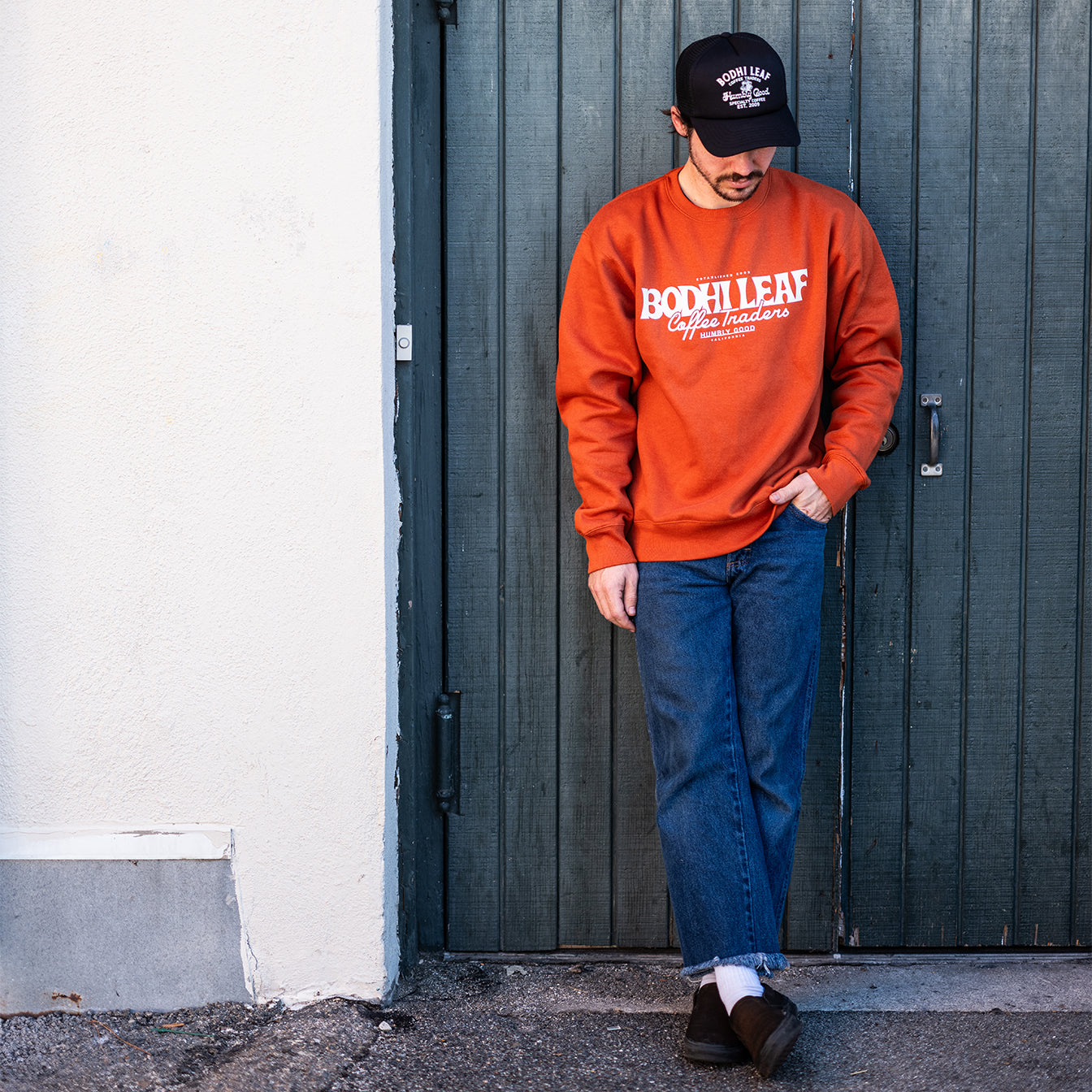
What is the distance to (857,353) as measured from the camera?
212 centimetres

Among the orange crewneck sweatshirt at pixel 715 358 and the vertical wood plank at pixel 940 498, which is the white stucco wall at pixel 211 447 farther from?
the vertical wood plank at pixel 940 498

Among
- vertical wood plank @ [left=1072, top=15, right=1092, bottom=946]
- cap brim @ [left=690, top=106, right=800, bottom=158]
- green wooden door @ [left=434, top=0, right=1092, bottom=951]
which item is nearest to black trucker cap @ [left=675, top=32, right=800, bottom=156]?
cap brim @ [left=690, top=106, right=800, bottom=158]

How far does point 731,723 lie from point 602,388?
69 centimetres

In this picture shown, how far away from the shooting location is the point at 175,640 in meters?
2.16

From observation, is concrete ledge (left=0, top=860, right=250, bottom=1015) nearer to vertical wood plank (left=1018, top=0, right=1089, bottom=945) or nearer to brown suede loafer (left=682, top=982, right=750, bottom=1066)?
brown suede loafer (left=682, top=982, right=750, bottom=1066)

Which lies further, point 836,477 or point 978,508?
point 978,508

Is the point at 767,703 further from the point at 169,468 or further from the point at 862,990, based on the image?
the point at 169,468

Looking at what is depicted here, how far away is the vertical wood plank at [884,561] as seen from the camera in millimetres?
2328

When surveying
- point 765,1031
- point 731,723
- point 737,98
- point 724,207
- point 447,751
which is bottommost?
point 765,1031

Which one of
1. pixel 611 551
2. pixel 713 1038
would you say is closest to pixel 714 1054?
pixel 713 1038

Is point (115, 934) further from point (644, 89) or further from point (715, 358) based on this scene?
point (644, 89)

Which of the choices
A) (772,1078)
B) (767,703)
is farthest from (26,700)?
(772,1078)

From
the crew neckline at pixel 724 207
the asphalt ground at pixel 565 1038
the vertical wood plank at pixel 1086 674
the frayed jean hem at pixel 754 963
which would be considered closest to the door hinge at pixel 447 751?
the asphalt ground at pixel 565 1038

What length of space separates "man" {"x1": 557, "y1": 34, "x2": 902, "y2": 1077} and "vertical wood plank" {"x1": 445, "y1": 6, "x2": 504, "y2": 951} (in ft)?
1.06
